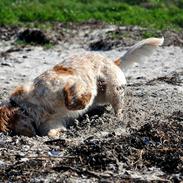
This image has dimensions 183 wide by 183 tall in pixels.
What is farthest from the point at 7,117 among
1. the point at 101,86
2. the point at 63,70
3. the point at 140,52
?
the point at 140,52

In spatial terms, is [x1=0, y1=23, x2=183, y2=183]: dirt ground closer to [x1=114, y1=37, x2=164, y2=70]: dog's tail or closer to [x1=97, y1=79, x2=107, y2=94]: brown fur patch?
[x1=97, y1=79, x2=107, y2=94]: brown fur patch

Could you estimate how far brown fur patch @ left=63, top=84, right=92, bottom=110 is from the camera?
717cm

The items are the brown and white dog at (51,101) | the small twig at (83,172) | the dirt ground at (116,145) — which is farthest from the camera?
the brown and white dog at (51,101)

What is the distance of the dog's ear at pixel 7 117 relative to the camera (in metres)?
7.02

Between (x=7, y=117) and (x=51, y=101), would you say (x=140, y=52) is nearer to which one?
(x=51, y=101)

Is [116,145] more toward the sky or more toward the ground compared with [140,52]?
more toward the ground

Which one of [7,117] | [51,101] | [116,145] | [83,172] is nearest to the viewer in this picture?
[83,172]

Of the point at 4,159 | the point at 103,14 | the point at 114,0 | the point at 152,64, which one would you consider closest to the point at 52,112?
the point at 4,159

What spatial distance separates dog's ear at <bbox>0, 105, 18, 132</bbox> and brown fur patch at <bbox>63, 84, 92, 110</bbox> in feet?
1.95

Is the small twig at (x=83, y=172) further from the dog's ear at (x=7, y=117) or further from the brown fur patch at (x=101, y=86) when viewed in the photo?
the brown fur patch at (x=101, y=86)

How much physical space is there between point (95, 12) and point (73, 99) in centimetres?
1163

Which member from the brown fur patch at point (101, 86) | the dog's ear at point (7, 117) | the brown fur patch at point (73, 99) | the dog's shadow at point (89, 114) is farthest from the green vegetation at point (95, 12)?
the dog's ear at point (7, 117)

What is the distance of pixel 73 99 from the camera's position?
721 centimetres

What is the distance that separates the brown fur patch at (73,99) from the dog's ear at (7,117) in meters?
0.59
